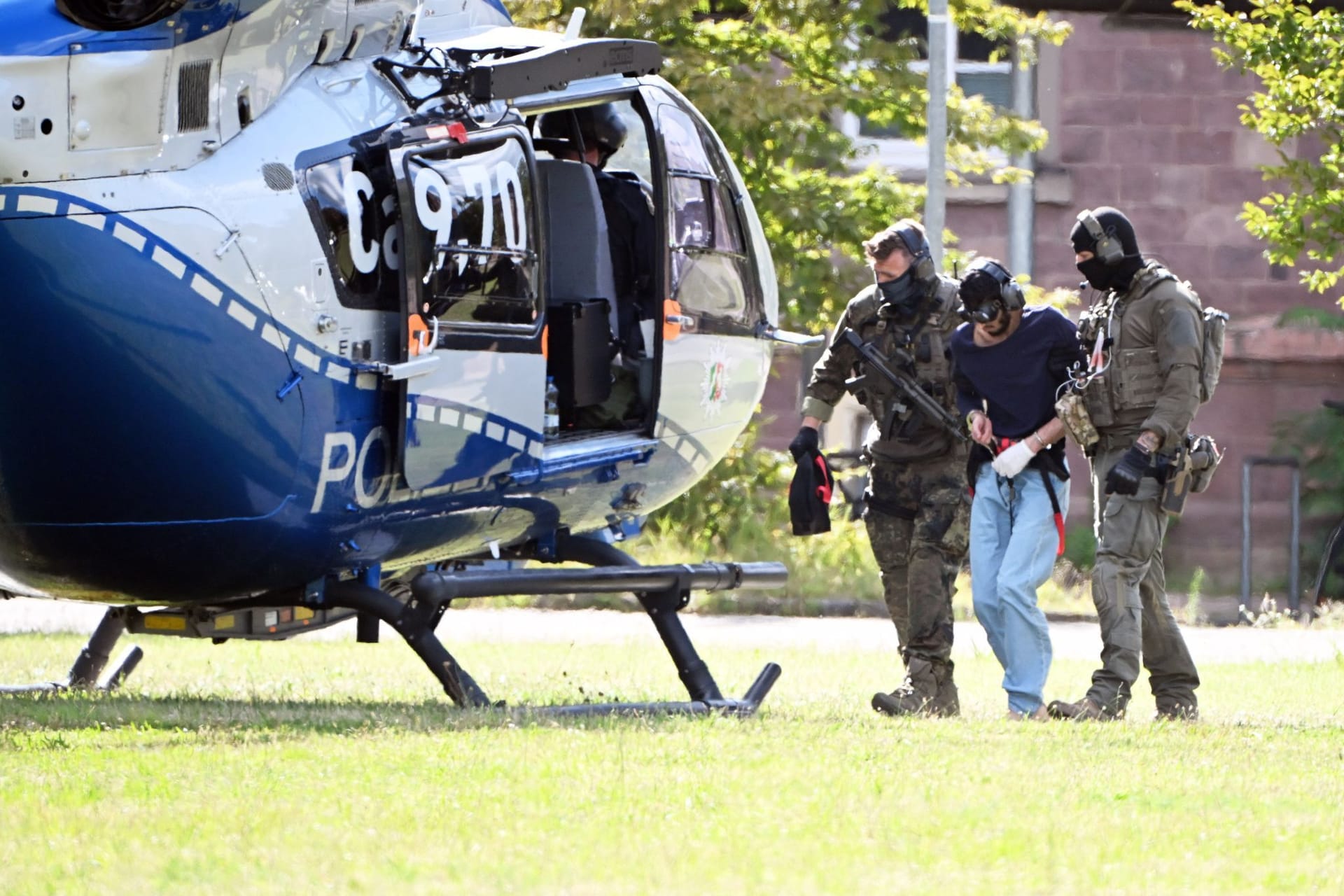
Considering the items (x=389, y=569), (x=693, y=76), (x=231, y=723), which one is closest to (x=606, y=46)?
(x=389, y=569)

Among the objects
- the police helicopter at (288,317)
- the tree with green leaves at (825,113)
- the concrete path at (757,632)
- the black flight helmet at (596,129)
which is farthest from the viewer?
the tree with green leaves at (825,113)

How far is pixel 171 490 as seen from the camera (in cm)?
722

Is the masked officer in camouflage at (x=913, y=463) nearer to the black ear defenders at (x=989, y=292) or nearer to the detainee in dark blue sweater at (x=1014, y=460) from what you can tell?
the detainee in dark blue sweater at (x=1014, y=460)

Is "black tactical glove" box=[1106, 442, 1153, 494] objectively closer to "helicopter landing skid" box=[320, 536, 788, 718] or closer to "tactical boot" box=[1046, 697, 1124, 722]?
"tactical boot" box=[1046, 697, 1124, 722]

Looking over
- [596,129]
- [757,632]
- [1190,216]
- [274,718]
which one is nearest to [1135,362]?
[596,129]

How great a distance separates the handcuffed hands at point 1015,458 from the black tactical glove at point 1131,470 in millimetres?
A: 353

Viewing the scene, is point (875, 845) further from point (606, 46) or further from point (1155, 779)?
point (606, 46)

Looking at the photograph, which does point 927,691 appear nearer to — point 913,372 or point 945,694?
point 945,694

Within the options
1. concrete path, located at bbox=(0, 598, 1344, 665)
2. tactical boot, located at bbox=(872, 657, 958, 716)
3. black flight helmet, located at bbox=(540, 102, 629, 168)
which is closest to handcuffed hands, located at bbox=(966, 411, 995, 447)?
tactical boot, located at bbox=(872, 657, 958, 716)

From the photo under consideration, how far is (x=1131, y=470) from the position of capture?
8.47 meters

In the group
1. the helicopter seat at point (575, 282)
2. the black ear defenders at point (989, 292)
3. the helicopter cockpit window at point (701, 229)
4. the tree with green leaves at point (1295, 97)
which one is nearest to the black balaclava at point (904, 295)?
the black ear defenders at point (989, 292)

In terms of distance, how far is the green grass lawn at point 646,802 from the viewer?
16.2ft

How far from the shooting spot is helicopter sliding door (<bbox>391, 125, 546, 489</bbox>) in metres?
7.57

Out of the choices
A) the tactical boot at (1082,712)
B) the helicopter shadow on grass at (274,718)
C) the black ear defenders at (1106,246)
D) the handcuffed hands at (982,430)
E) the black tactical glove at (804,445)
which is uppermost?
the black ear defenders at (1106,246)
